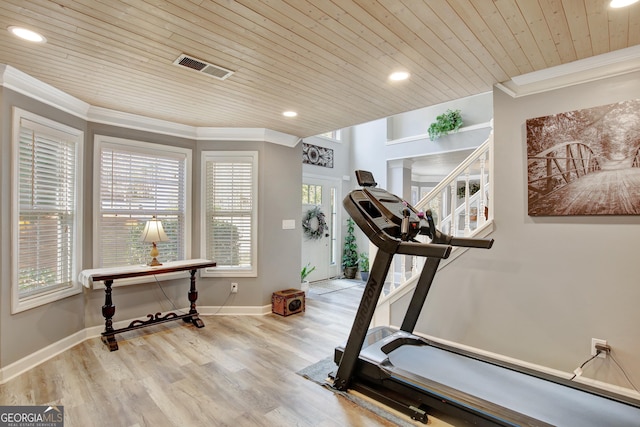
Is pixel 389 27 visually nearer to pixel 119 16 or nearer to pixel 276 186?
pixel 119 16

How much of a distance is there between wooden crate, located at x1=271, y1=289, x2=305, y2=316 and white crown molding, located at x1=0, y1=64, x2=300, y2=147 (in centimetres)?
206

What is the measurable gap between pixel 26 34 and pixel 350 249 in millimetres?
5776

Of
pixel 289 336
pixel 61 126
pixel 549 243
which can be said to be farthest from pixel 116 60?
pixel 549 243

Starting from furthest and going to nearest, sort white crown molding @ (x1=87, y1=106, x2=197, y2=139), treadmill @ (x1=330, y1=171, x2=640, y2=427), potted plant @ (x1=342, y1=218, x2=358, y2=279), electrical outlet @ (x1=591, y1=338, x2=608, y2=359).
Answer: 1. potted plant @ (x1=342, y1=218, x2=358, y2=279)
2. white crown molding @ (x1=87, y1=106, x2=197, y2=139)
3. electrical outlet @ (x1=591, y1=338, x2=608, y2=359)
4. treadmill @ (x1=330, y1=171, x2=640, y2=427)

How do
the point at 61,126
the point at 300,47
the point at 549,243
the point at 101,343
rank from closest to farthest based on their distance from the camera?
the point at 300,47 < the point at 549,243 < the point at 61,126 < the point at 101,343

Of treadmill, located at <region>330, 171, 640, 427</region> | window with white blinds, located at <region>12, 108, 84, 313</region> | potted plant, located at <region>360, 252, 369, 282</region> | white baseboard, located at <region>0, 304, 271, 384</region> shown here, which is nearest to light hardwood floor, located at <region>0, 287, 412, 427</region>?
white baseboard, located at <region>0, 304, 271, 384</region>

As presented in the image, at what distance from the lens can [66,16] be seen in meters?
1.80

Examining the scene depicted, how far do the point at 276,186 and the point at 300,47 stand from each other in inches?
95.1

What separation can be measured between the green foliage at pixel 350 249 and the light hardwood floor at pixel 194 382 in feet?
10.2

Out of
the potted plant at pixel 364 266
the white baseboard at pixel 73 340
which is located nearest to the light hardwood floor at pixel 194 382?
the white baseboard at pixel 73 340

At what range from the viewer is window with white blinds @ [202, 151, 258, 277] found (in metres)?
4.20

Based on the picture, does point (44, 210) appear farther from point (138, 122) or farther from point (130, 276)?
point (138, 122)

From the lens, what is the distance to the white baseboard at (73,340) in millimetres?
2571

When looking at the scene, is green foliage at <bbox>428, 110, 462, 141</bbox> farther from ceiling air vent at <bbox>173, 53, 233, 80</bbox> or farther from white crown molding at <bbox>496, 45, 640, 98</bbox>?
ceiling air vent at <bbox>173, 53, 233, 80</bbox>
